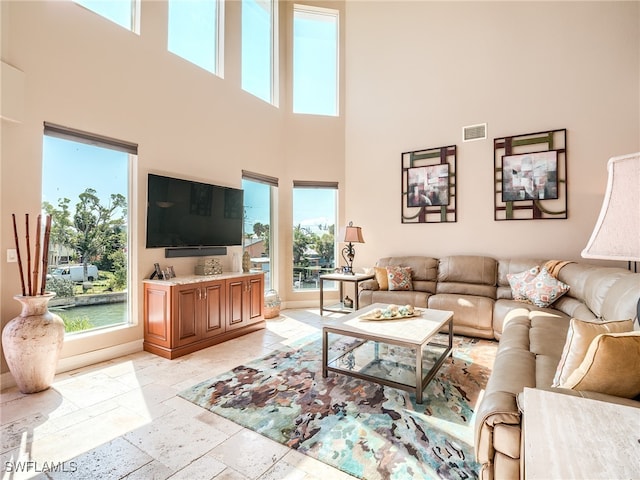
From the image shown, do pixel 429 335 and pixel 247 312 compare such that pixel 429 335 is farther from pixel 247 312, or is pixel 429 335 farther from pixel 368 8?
pixel 368 8

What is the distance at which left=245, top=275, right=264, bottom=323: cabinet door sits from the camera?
4.19 m

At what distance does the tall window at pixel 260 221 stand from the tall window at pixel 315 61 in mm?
1558

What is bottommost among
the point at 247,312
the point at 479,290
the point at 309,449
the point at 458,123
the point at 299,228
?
the point at 309,449

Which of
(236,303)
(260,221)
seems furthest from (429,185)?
(236,303)

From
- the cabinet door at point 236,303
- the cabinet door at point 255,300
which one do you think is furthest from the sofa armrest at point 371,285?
the cabinet door at point 236,303

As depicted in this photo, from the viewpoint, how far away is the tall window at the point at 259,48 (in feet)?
16.3

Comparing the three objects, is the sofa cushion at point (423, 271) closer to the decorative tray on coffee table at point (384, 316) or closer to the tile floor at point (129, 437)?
the decorative tray on coffee table at point (384, 316)

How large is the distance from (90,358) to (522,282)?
4.64m

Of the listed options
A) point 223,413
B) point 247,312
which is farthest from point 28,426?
point 247,312

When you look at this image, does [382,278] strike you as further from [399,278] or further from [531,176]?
[531,176]

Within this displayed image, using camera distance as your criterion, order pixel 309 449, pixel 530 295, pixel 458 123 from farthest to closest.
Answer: pixel 458 123
pixel 530 295
pixel 309 449

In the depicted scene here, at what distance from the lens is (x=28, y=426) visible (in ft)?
6.80

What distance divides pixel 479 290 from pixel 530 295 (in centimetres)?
64

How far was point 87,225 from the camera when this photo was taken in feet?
10.3
